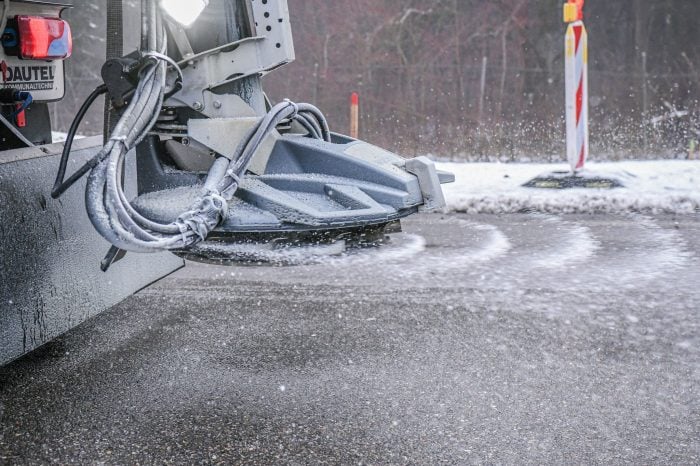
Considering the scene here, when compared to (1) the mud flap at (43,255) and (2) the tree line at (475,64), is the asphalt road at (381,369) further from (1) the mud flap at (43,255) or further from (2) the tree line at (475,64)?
(2) the tree line at (475,64)

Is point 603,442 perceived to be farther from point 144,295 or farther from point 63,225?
point 144,295

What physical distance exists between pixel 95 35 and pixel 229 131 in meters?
14.7

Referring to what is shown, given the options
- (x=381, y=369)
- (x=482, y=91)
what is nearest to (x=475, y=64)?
(x=482, y=91)

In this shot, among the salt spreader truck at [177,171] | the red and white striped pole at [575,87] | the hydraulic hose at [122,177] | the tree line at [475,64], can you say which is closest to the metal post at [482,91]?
the tree line at [475,64]

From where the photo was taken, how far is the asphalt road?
2.60 metres

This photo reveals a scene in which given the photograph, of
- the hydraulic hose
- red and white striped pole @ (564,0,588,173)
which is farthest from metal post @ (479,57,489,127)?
the hydraulic hose

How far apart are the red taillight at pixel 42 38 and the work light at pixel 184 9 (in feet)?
2.31

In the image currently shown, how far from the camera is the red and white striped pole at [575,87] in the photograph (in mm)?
7762

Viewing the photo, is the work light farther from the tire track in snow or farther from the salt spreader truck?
the tire track in snow

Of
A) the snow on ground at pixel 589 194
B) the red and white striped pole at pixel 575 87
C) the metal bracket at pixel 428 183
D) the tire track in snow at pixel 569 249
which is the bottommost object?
the tire track in snow at pixel 569 249

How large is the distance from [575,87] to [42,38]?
18.1 feet

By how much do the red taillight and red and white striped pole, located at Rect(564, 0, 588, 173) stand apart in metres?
5.27

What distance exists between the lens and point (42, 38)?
3.38 m

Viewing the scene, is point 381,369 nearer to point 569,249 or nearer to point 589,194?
point 569,249
